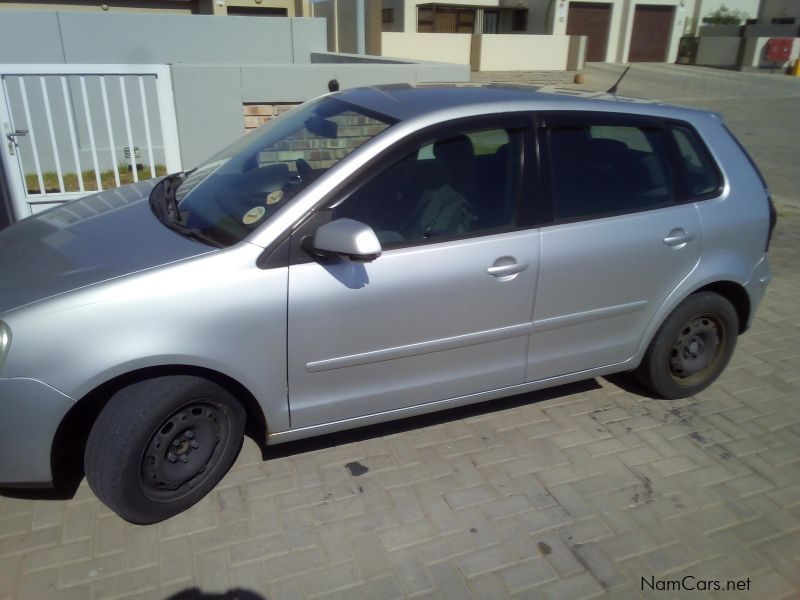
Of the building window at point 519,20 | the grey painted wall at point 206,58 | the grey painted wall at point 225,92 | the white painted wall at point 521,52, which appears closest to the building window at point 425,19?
the white painted wall at point 521,52

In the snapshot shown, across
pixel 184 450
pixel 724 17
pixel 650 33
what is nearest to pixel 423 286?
pixel 184 450

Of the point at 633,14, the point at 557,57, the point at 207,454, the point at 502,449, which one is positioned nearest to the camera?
the point at 207,454

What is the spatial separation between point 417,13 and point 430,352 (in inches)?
1180

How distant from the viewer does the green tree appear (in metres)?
35.5

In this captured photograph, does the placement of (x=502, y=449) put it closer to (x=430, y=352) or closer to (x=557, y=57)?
(x=430, y=352)

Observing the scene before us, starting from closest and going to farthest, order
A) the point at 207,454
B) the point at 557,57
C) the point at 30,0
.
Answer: the point at 207,454 < the point at 30,0 < the point at 557,57

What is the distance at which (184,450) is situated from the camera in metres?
2.87

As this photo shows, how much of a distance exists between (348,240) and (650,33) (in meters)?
37.3

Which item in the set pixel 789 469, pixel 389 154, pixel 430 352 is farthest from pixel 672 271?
pixel 389 154

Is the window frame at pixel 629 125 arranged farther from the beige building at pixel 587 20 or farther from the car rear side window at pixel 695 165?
the beige building at pixel 587 20

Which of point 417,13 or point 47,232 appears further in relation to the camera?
point 417,13

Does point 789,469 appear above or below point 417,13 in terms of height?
below

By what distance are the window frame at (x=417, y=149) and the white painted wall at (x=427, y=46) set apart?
890 inches

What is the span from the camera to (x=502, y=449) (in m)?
3.49
